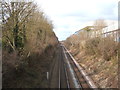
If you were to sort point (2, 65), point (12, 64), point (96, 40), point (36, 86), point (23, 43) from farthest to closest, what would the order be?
point (96, 40), point (23, 43), point (36, 86), point (12, 64), point (2, 65)

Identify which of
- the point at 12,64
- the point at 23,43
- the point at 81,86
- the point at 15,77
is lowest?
the point at 81,86

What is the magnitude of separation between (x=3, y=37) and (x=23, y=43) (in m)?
2.49

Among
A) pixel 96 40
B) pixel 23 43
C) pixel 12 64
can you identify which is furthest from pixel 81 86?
pixel 96 40

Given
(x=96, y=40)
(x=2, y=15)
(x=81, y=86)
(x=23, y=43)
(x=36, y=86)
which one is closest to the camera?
(x=36, y=86)

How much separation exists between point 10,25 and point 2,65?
7.01 meters

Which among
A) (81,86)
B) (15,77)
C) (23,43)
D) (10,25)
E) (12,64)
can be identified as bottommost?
(81,86)

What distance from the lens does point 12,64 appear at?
1248 centimetres

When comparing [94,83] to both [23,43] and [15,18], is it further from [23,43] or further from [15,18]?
[15,18]

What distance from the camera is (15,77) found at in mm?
13039

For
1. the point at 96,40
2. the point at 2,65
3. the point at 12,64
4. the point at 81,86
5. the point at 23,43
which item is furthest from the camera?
the point at 96,40

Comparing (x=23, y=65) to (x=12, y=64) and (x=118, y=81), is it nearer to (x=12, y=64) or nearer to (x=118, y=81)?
(x=12, y=64)

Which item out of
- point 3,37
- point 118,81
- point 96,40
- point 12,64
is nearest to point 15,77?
point 12,64

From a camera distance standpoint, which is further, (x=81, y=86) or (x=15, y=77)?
(x=81, y=86)

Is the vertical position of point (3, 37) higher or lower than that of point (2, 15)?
lower
